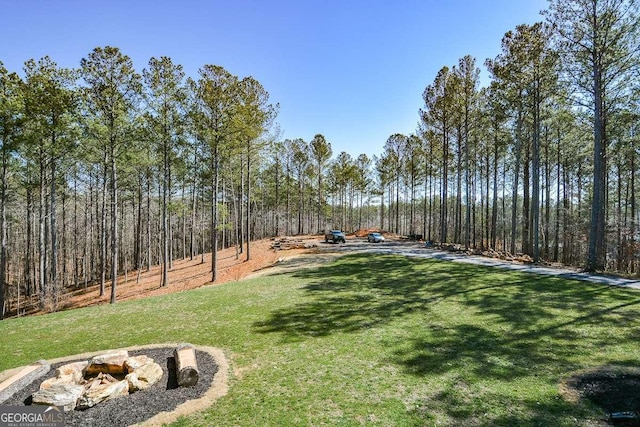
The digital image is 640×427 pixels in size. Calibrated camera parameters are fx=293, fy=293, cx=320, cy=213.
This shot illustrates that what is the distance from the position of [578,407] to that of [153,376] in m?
7.30

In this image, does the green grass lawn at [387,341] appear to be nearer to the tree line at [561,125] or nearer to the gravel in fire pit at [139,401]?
the gravel in fire pit at [139,401]

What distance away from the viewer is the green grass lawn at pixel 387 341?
4.58 metres

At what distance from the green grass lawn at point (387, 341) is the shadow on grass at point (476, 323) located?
3cm

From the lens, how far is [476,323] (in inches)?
317

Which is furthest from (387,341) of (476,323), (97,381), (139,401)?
(97,381)

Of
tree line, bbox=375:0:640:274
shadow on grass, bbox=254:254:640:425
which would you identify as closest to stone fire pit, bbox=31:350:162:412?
shadow on grass, bbox=254:254:640:425

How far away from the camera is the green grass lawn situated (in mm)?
4578

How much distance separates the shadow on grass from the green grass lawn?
3cm

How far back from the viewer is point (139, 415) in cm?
456

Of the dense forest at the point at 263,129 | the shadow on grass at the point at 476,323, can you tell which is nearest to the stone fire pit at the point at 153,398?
the shadow on grass at the point at 476,323

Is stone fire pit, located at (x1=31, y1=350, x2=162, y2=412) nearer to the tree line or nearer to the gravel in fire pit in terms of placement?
the gravel in fire pit

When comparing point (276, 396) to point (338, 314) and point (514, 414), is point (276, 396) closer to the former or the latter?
point (514, 414)

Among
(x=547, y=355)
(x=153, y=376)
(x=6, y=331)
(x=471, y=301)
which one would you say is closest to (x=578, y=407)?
(x=547, y=355)

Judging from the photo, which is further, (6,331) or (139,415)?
(6,331)
